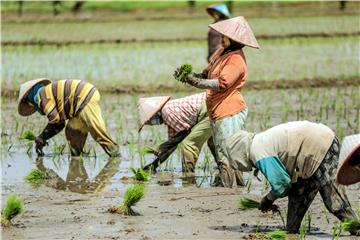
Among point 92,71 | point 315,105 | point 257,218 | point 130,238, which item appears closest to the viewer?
point 130,238

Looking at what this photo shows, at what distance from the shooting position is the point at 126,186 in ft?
25.8

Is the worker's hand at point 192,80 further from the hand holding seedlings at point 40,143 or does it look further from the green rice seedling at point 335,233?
the hand holding seedlings at point 40,143

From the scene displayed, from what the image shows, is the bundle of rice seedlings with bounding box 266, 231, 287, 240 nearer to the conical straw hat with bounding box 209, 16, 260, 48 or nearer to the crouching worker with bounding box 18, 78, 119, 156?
the conical straw hat with bounding box 209, 16, 260, 48

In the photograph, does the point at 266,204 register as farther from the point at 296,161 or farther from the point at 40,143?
the point at 40,143

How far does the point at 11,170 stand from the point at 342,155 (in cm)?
421

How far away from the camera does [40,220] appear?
21.5ft

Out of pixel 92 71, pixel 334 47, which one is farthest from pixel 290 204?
pixel 334 47

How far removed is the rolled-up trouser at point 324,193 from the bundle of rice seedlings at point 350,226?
5.0 inches

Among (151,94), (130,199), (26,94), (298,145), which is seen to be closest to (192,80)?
(130,199)

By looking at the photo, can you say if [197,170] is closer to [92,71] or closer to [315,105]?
[315,105]

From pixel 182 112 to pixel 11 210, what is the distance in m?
2.39

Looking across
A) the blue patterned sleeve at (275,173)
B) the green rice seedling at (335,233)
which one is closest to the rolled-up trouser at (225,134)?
the blue patterned sleeve at (275,173)

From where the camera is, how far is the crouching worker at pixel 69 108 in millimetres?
8922

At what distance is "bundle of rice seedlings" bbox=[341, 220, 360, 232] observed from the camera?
5.70 m
